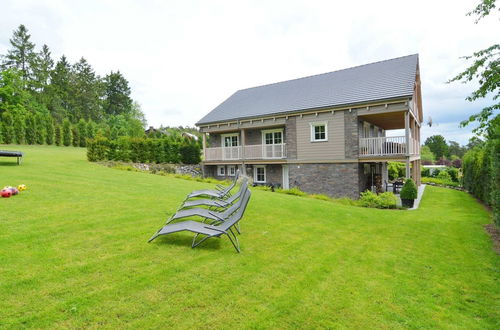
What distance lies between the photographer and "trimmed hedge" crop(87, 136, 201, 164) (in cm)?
1745

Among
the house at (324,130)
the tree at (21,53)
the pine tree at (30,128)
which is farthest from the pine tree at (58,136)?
the tree at (21,53)

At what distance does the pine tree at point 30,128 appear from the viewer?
25.4m

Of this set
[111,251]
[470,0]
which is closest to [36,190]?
[111,251]

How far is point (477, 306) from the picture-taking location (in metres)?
3.54

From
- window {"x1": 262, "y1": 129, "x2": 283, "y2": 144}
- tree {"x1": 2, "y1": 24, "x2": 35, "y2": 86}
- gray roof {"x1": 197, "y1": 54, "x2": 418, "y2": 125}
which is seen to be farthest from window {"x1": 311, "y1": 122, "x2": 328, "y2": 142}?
tree {"x1": 2, "y1": 24, "x2": 35, "y2": 86}

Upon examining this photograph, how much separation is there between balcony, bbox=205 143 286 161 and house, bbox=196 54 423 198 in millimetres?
13

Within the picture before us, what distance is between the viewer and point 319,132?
52.9 ft

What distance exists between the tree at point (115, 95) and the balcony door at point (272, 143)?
157 ft

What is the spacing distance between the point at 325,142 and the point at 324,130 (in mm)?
757

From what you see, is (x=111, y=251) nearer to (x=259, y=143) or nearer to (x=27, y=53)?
→ (x=259, y=143)

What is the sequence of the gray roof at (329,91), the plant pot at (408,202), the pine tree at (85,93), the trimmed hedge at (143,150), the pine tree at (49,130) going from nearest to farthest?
the plant pot at (408,202), the gray roof at (329,91), the trimmed hedge at (143,150), the pine tree at (49,130), the pine tree at (85,93)

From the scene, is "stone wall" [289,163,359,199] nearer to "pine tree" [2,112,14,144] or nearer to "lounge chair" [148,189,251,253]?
"lounge chair" [148,189,251,253]

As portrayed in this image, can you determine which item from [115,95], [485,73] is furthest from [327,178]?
[115,95]

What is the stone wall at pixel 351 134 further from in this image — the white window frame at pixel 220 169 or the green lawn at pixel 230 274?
the white window frame at pixel 220 169
